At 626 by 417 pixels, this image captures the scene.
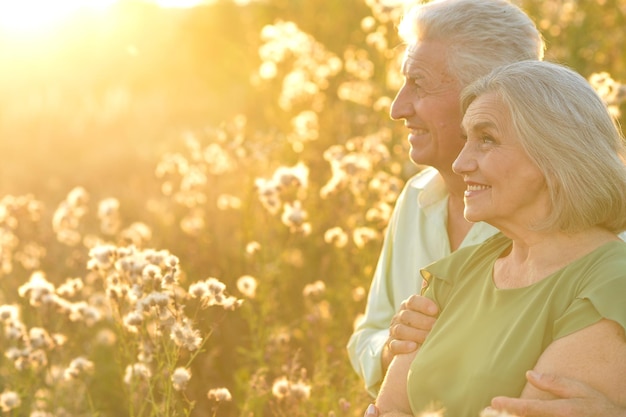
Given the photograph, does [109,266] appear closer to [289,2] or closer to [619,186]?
[619,186]

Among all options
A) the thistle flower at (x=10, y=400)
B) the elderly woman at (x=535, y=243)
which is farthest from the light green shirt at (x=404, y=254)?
the thistle flower at (x=10, y=400)

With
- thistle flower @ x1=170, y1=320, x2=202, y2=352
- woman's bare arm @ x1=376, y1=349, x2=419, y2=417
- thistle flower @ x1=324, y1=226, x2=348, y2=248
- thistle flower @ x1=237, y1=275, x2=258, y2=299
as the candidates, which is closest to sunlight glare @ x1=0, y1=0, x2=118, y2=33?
thistle flower @ x1=324, y1=226, x2=348, y2=248

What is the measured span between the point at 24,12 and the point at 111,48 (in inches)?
69.2

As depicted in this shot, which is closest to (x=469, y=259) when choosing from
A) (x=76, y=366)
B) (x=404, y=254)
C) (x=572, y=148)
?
(x=572, y=148)

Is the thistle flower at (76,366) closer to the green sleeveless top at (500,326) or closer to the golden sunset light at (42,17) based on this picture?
the green sleeveless top at (500,326)

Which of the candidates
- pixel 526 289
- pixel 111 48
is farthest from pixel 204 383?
pixel 111 48

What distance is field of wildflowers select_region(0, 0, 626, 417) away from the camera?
3.50 meters

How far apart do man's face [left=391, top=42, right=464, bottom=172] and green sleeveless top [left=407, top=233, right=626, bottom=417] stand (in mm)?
664

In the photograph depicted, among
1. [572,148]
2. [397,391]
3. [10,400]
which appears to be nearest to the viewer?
[572,148]

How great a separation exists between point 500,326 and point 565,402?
0.33 metres

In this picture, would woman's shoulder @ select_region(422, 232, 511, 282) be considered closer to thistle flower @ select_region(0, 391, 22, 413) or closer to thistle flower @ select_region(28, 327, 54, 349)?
thistle flower @ select_region(28, 327, 54, 349)

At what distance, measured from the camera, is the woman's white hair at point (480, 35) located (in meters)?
3.22

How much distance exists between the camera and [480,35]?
3.22 metres

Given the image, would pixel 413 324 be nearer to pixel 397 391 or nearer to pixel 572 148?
pixel 397 391
